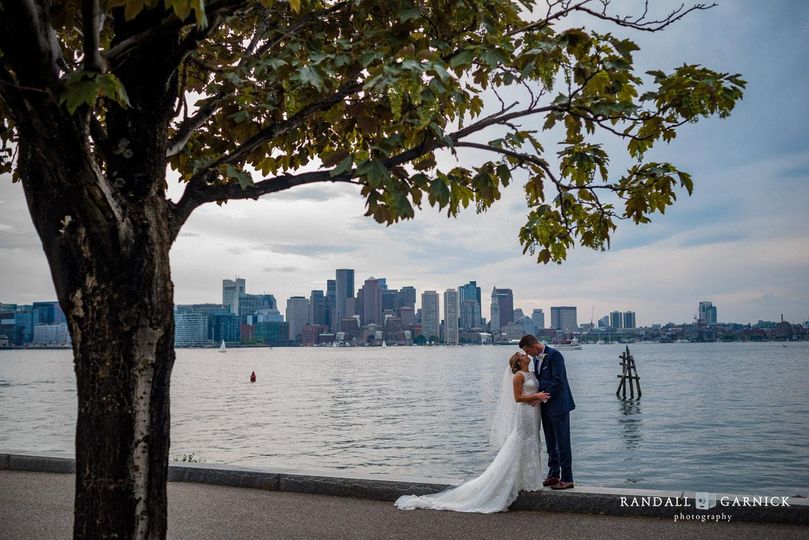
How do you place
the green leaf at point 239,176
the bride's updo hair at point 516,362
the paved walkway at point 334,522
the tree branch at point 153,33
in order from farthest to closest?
the bride's updo hair at point 516,362
the paved walkway at point 334,522
the green leaf at point 239,176
the tree branch at point 153,33

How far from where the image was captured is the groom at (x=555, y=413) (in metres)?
9.45

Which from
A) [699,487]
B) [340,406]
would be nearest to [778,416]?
[699,487]

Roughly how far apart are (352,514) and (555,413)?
10.1 feet

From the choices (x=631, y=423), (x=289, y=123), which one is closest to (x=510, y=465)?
(x=289, y=123)

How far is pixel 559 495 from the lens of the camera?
8758mm

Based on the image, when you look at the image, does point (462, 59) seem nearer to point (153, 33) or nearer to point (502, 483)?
point (153, 33)

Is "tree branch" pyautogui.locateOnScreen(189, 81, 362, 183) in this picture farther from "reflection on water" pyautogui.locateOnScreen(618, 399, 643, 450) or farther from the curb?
"reflection on water" pyautogui.locateOnScreen(618, 399, 643, 450)

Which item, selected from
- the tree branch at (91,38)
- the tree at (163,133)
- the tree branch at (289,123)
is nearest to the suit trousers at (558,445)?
the tree at (163,133)

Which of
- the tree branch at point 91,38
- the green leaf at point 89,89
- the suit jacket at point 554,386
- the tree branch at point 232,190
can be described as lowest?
the suit jacket at point 554,386

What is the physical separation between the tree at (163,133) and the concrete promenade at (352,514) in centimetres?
334

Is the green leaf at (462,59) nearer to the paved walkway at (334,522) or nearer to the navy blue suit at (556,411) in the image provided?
the paved walkway at (334,522)

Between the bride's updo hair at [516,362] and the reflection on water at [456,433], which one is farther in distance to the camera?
the reflection on water at [456,433]

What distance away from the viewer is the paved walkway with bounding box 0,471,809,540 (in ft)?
25.5

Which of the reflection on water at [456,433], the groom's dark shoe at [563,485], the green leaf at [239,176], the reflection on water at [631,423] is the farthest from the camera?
the reflection on water at [631,423]
